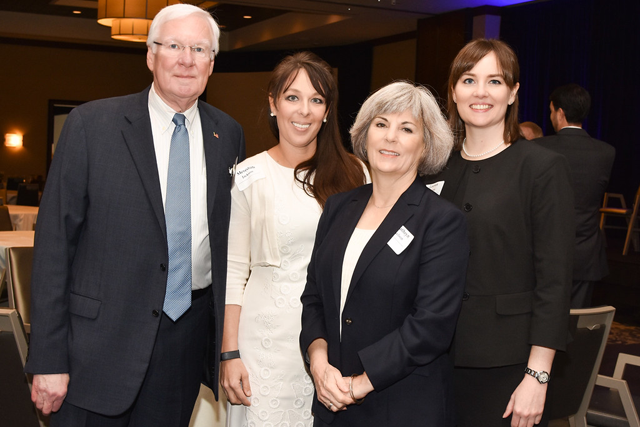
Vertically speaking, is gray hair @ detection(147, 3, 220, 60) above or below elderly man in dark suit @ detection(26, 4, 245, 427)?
above

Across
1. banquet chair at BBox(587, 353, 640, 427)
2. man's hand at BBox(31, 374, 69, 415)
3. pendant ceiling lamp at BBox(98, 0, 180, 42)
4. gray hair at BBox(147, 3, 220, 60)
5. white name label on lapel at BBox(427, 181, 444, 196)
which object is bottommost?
banquet chair at BBox(587, 353, 640, 427)

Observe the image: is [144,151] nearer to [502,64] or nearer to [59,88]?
[502,64]

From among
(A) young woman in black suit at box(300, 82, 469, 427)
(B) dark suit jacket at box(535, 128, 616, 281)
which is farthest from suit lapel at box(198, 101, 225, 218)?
(B) dark suit jacket at box(535, 128, 616, 281)

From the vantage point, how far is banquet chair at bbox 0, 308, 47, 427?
2.32 m

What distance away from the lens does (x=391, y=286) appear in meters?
1.70

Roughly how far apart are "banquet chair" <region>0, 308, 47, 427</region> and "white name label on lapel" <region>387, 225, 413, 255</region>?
4.82ft

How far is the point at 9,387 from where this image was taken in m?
2.40

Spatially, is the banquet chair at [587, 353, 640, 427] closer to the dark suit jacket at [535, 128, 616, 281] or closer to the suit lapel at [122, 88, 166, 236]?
the dark suit jacket at [535, 128, 616, 281]

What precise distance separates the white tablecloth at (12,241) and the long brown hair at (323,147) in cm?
300

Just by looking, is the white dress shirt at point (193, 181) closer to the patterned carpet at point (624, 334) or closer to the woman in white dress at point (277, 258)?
the woman in white dress at point (277, 258)

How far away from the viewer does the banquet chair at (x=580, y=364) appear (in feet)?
8.09

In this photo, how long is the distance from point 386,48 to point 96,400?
11215 millimetres

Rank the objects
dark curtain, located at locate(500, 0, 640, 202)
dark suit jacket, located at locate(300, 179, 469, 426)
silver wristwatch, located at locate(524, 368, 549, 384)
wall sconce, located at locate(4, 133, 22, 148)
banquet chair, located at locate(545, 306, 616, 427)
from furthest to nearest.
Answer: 1. wall sconce, located at locate(4, 133, 22, 148)
2. dark curtain, located at locate(500, 0, 640, 202)
3. banquet chair, located at locate(545, 306, 616, 427)
4. silver wristwatch, located at locate(524, 368, 549, 384)
5. dark suit jacket, located at locate(300, 179, 469, 426)

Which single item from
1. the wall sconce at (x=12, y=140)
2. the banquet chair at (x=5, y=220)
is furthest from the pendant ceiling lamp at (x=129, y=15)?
the wall sconce at (x=12, y=140)
